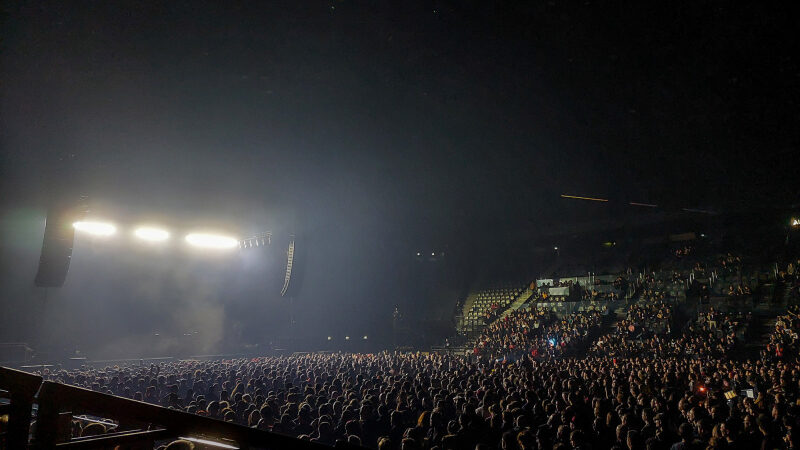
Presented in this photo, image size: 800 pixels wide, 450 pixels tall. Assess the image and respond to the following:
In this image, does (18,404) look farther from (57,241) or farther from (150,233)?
(150,233)

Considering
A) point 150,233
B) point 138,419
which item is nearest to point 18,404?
point 138,419

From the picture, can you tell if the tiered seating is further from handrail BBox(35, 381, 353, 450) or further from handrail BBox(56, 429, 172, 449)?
handrail BBox(35, 381, 353, 450)

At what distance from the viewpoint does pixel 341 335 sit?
3919cm

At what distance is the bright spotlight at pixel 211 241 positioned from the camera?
1164 inches

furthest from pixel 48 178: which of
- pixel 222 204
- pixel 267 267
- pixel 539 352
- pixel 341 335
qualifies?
pixel 341 335

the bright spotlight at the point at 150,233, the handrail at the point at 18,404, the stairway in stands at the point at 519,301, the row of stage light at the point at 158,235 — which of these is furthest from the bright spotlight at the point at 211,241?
the handrail at the point at 18,404

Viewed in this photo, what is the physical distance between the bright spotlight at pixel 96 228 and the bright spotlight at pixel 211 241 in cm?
474

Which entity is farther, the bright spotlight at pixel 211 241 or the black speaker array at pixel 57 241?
the bright spotlight at pixel 211 241

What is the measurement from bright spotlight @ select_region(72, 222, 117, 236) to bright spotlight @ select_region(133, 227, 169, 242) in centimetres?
132

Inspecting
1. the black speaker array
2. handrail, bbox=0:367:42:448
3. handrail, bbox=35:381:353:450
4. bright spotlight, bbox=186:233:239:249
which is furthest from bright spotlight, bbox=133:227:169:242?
handrail, bbox=35:381:353:450

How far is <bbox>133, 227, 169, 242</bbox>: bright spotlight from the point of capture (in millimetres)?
26688

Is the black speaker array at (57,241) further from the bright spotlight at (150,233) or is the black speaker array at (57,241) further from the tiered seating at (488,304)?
the tiered seating at (488,304)

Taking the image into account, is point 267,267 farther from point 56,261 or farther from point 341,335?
point 56,261

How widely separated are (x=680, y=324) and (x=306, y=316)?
2938 cm
